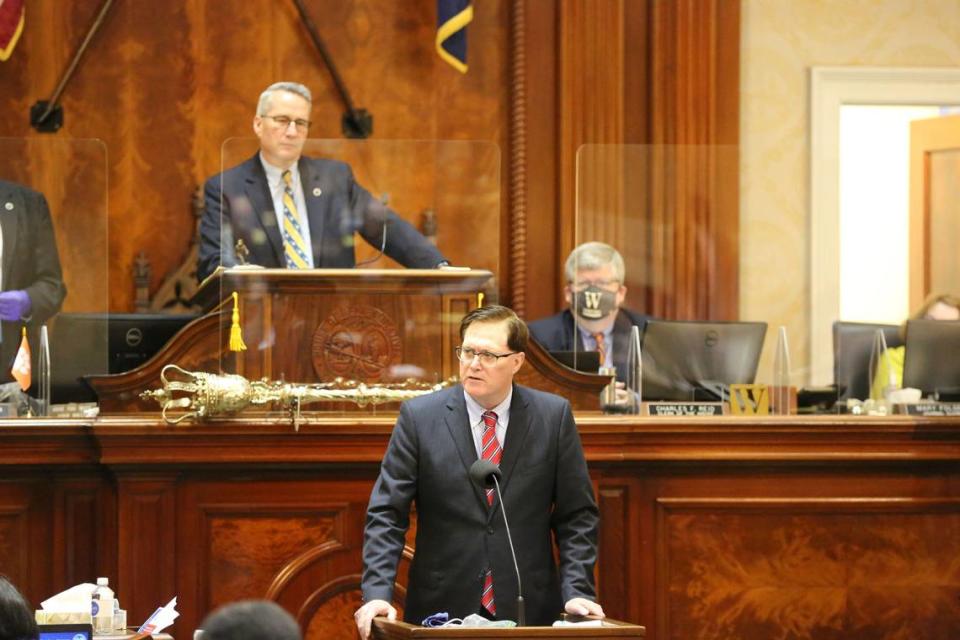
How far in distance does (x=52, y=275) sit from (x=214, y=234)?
535 mm

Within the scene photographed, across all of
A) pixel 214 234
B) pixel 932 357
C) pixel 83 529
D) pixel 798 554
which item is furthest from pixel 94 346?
pixel 932 357

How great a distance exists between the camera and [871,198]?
981cm

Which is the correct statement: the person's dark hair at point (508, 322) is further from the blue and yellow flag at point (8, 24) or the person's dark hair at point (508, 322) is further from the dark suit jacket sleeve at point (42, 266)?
the blue and yellow flag at point (8, 24)

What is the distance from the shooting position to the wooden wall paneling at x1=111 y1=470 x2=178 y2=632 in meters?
4.98

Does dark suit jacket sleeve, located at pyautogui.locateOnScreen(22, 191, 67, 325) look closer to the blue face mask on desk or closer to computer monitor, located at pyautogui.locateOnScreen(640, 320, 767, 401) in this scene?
the blue face mask on desk

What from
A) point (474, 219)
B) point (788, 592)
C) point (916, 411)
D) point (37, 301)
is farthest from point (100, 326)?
point (916, 411)

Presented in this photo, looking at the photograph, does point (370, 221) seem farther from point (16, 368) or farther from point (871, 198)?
point (871, 198)

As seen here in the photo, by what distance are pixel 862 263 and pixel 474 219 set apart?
4652 mm

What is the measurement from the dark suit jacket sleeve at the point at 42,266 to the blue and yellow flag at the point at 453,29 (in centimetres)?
306

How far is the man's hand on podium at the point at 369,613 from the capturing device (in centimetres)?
402

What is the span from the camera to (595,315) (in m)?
6.11

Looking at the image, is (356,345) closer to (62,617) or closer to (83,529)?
(83,529)

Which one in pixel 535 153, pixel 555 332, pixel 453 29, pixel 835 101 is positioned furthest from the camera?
pixel 835 101

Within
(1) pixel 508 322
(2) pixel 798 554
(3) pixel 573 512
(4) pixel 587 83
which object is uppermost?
(4) pixel 587 83
